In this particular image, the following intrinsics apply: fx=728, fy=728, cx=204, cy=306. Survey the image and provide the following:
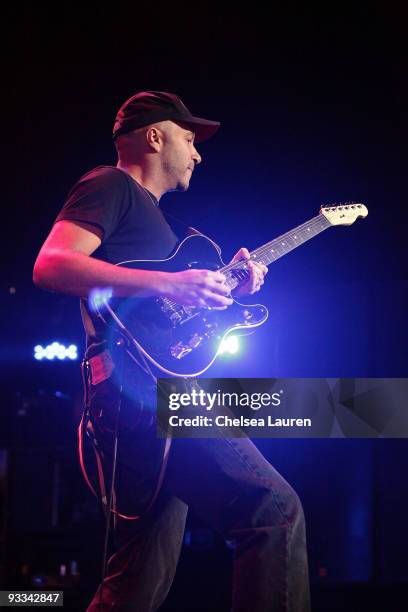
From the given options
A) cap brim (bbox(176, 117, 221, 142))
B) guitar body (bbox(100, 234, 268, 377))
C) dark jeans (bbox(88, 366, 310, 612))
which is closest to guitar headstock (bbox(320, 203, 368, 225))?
cap brim (bbox(176, 117, 221, 142))

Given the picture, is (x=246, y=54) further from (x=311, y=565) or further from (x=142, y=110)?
(x=311, y=565)

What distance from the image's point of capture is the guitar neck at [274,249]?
8.17 feet

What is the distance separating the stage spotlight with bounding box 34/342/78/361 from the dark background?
0.08m

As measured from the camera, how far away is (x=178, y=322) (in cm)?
226

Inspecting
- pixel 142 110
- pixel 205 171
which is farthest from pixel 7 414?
pixel 142 110

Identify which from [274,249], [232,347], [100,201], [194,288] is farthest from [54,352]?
[194,288]

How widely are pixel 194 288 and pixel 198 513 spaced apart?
0.62 m

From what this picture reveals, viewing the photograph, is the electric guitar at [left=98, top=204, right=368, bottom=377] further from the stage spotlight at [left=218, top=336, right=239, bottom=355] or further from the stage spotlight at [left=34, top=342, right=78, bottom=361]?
the stage spotlight at [left=34, top=342, right=78, bottom=361]

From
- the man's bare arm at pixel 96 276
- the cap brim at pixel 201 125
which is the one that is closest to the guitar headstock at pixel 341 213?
the cap brim at pixel 201 125

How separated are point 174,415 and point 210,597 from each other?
2.67m

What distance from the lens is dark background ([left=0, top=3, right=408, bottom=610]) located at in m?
3.89

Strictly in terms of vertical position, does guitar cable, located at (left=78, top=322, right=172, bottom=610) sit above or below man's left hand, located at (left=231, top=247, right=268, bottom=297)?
below

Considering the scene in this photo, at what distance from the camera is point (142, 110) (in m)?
2.53

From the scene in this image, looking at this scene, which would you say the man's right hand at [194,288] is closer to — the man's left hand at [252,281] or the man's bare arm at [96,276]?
the man's bare arm at [96,276]
